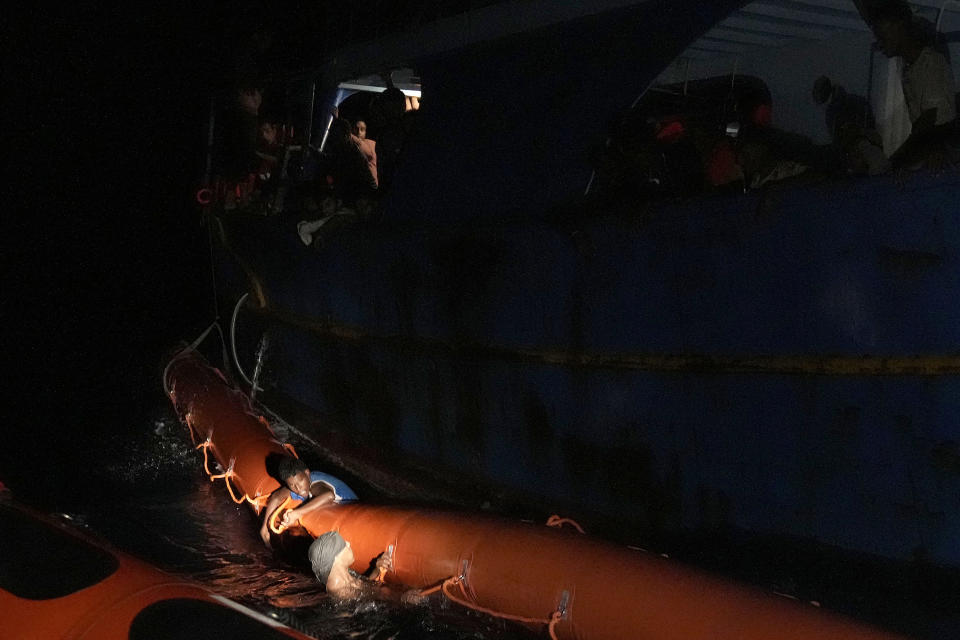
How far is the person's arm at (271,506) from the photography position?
16.8 ft

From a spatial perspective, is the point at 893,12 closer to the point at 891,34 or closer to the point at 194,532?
the point at 891,34

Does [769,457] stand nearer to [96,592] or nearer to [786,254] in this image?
[786,254]

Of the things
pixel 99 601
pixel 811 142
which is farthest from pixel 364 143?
pixel 99 601

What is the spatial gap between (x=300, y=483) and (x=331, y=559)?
0.81m

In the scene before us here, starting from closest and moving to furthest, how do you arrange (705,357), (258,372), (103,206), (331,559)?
(705,357), (331,559), (258,372), (103,206)

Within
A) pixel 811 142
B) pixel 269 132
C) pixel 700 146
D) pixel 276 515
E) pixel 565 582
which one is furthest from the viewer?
pixel 269 132

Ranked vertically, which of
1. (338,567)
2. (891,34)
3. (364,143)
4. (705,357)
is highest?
(891,34)

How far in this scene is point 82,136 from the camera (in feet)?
58.0

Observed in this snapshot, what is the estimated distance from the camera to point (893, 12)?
3.57 meters

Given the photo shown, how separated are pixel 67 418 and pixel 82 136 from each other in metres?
10.4

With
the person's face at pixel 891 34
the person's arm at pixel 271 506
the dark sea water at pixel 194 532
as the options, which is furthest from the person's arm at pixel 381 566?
the person's face at pixel 891 34

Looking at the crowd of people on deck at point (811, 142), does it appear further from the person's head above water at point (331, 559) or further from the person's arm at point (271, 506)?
the person's arm at point (271, 506)

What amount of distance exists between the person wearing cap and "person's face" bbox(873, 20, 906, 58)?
127 inches

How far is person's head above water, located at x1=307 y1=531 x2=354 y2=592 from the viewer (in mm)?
4328
